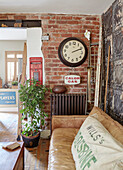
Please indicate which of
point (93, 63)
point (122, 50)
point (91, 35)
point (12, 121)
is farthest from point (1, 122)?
point (122, 50)

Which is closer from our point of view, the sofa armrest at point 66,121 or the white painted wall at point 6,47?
the sofa armrest at point 66,121

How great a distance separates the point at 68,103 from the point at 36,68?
0.97 m

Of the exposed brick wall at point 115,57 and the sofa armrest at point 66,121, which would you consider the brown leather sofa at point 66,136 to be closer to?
the sofa armrest at point 66,121

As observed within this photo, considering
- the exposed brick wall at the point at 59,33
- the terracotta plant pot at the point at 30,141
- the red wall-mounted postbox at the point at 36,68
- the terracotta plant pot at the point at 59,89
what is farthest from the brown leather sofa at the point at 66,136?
the red wall-mounted postbox at the point at 36,68

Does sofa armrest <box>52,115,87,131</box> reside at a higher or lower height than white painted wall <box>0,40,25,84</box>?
lower

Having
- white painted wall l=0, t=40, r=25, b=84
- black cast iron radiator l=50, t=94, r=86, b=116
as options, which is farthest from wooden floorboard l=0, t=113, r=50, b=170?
white painted wall l=0, t=40, r=25, b=84

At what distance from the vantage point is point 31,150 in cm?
262

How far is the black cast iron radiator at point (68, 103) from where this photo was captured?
2.97m

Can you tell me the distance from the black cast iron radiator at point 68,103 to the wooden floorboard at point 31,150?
26.1 inches

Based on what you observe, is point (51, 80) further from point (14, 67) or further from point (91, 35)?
point (14, 67)

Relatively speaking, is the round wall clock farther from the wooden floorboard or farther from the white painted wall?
the white painted wall

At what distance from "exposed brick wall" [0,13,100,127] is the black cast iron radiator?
0.21 metres

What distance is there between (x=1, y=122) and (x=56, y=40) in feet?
8.51

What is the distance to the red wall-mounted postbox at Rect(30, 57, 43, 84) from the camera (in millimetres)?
3127
